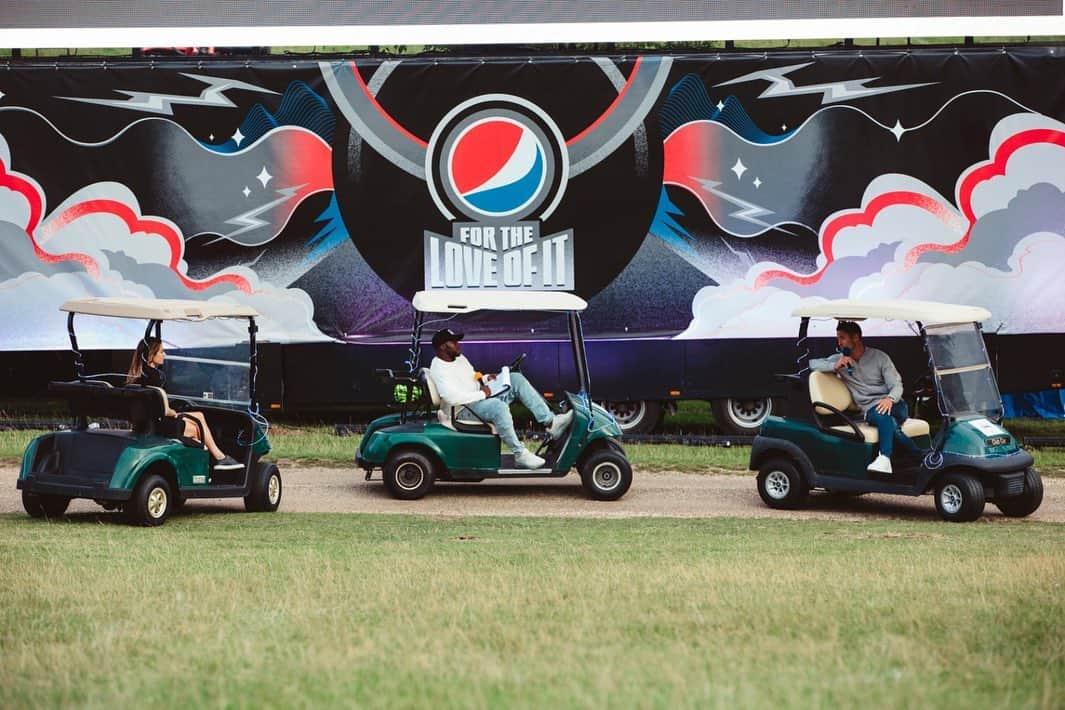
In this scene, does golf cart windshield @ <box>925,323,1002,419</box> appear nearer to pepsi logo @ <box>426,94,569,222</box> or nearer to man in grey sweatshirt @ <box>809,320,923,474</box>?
man in grey sweatshirt @ <box>809,320,923,474</box>

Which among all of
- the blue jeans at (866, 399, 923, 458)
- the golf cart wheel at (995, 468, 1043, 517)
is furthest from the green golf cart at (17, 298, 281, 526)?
the golf cart wheel at (995, 468, 1043, 517)

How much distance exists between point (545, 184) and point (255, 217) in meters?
3.50

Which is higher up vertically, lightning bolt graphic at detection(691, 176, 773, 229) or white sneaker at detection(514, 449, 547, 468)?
lightning bolt graphic at detection(691, 176, 773, 229)

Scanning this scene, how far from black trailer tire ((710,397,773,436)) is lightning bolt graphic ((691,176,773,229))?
84.1 inches

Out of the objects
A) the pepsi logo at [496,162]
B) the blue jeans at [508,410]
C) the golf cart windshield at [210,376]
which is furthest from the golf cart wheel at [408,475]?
the pepsi logo at [496,162]

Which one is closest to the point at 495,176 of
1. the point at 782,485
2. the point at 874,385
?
the point at 782,485

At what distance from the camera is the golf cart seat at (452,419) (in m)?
12.8

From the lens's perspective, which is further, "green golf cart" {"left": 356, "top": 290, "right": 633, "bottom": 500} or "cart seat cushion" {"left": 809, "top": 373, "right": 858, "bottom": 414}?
"green golf cart" {"left": 356, "top": 290, "right": 633, "bottom": 500}

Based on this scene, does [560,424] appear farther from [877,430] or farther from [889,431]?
[889,431]

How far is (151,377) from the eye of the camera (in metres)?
11.0

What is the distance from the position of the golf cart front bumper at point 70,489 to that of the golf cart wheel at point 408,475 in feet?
9.52

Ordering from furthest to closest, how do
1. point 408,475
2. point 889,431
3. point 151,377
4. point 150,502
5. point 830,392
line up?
point 408,475
point 830,392
point 889,431
point 151,377
point 150,502

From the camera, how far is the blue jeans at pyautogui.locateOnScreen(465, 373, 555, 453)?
12711 millimetres

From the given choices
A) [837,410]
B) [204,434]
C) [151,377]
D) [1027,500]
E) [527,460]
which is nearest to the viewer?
[151,377]
